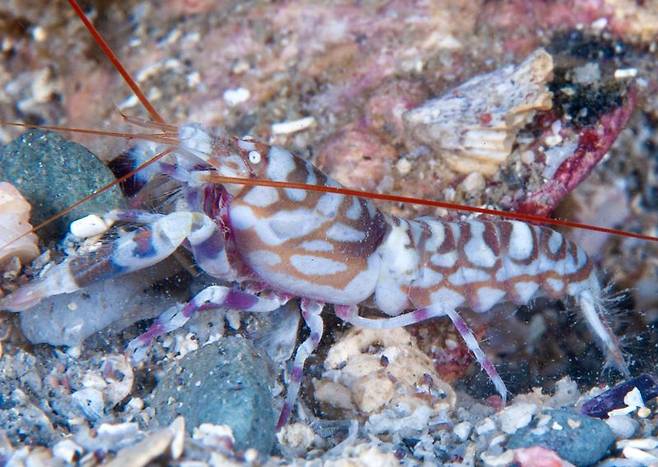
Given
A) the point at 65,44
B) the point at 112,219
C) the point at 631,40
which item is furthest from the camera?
the point at 65,44

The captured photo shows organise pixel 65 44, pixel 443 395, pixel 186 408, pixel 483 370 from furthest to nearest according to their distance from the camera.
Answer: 1. pixel 65 44
2. pixel 483 370
3. pixel 443 395
4. pixel 186 408

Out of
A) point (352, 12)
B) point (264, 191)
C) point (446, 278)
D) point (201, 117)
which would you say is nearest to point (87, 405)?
point (264, 191)

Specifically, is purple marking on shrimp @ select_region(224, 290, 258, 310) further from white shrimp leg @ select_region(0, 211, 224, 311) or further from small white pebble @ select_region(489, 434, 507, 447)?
small white pebble @ select_region(489, 434, 507, 447)

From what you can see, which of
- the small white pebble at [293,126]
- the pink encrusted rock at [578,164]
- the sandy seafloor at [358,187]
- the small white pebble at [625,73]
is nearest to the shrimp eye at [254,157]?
the sandy seafloor at [358,187]

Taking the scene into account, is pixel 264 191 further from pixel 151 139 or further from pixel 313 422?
pixel 313 422

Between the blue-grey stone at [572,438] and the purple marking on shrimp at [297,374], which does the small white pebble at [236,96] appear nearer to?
the purple marking on shrimp at [297,374]

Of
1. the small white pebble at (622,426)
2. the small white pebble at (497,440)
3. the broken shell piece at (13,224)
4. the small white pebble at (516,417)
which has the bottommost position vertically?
the small white pebble at (622,426)
